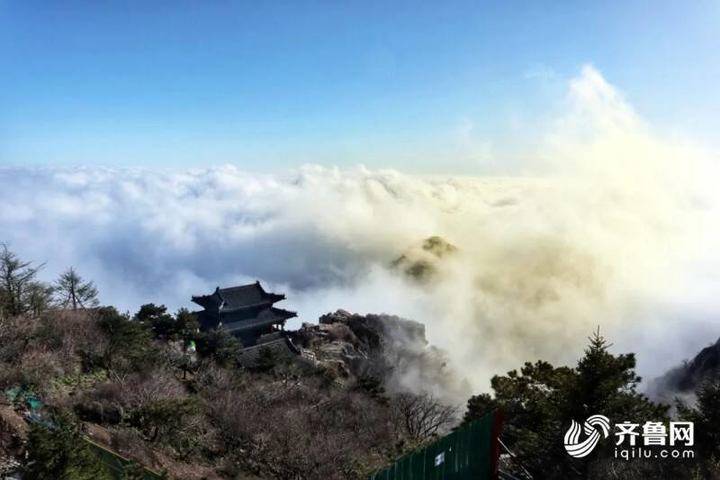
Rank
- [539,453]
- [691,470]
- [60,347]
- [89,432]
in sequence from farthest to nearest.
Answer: [60,347], [89,432], [539,453], [691,470]

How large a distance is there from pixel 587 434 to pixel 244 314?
46069mm

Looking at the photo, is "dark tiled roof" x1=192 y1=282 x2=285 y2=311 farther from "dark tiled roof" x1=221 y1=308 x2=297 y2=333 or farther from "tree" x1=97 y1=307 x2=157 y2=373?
"tree" x1=97 y1=307 x2=157 y2=373

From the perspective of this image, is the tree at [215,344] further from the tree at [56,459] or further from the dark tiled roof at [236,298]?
the tree at [56,459]

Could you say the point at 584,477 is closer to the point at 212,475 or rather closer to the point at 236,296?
the point at 212,475

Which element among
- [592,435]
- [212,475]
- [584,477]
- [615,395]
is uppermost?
[615,395]

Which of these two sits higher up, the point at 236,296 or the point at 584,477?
the point at 236,296

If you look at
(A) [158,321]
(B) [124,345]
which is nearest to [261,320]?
(A) [158,321]

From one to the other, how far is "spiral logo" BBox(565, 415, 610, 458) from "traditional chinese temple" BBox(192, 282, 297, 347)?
1571 inches

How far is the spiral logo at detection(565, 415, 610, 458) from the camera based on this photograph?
44.2ft

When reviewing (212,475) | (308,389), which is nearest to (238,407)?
(212,475)

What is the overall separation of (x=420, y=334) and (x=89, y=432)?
184 ft

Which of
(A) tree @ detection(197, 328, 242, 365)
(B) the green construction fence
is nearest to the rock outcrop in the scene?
(A) tree @ detection(197, 328, 242, 365)

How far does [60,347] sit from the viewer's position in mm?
25125

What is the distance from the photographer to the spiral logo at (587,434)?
1346cm
